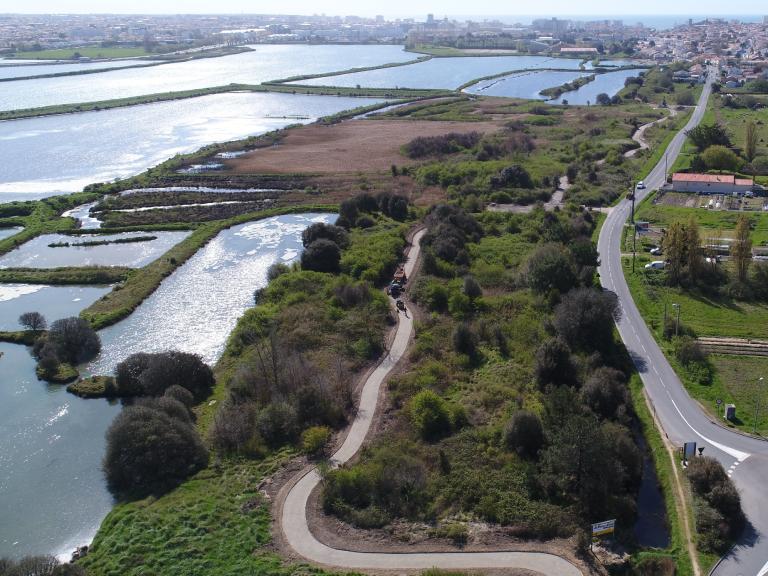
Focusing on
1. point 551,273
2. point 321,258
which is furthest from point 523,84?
point 551,273

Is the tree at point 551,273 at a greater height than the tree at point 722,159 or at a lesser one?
lesser

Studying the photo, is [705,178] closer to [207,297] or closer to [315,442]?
[207,297]

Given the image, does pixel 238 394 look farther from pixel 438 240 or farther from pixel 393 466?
pixel 438 240

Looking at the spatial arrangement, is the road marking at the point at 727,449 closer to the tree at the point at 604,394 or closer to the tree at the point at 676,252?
the tree at the point at 604,394

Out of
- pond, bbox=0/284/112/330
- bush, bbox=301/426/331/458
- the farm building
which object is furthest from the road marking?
the farm building

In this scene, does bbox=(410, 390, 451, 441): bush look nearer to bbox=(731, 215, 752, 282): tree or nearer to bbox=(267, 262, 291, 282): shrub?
bbox=(267, 262, 291, 282): shrub

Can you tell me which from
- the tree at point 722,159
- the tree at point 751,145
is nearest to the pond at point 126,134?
the tree at point 722,159

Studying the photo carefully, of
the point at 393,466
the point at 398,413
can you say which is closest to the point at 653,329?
the point at 398,413
